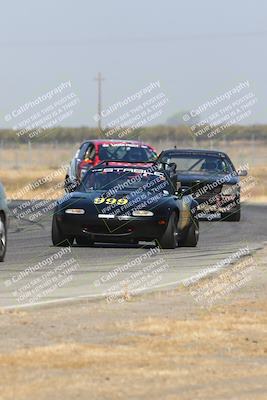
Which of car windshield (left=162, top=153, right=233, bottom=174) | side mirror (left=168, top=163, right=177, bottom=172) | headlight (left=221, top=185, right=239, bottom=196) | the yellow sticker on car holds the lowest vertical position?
headlight (left=221, top=185, right=239, bottom=196)

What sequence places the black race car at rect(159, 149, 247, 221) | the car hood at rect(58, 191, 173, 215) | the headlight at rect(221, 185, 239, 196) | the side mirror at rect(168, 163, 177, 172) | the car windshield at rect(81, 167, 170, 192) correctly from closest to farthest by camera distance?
the car hood at rect(58, 191, 173, 215) → the car windshield at rect(81, 167, 170, 192) → the side mirror at rect(168, 163, 177, 172) → the black race car at rect(159, 149, 247, 221) → the headlight at rect(221, 185, 239, 196)

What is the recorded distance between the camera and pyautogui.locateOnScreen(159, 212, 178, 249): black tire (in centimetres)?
2152

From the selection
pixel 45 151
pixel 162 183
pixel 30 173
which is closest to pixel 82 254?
pixel 162 183

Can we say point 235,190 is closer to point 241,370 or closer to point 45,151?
point 241,370

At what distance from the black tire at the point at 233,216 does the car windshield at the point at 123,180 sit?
837 centimetres

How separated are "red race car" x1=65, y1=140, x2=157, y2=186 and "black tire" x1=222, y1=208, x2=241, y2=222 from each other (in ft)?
16.5

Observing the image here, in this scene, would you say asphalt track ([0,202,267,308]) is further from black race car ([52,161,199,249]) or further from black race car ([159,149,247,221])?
black race car ([159,149,247,221])

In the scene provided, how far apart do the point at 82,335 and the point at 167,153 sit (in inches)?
870

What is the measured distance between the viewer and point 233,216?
3134 cm

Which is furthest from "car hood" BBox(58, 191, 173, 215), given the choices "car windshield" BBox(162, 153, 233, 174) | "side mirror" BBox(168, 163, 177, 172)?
"car windshield" BBox(162, 153, 233, 174)

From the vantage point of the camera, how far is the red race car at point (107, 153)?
3609cm

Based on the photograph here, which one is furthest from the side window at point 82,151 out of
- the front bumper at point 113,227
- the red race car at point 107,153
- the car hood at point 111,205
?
the front bumper at point 113,227

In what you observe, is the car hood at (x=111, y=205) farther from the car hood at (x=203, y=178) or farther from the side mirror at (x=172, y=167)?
the car hood at (x=203, y=178)

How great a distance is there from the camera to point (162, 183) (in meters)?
22.7
